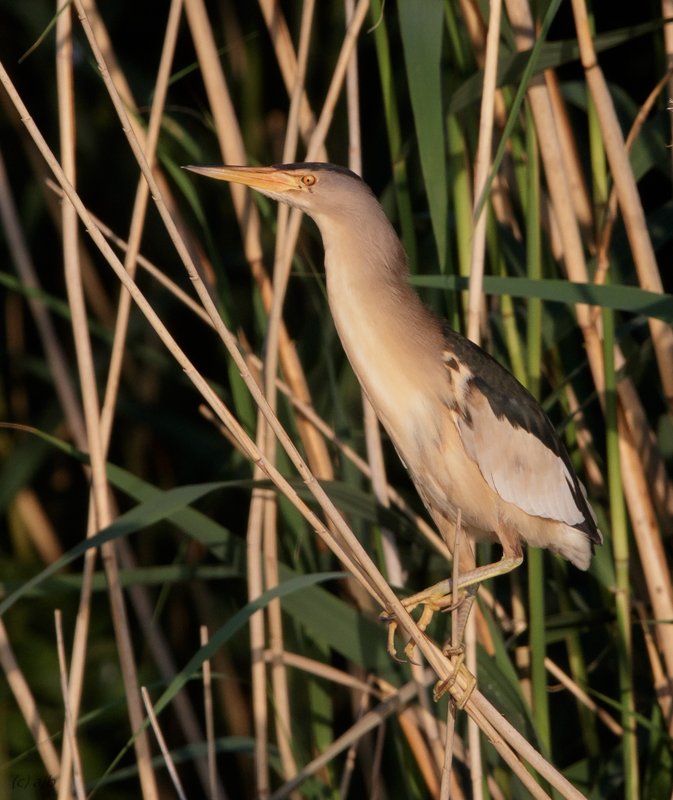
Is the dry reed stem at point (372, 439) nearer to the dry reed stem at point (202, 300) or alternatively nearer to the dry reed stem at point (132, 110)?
the dry reed stem at point (132, 110)

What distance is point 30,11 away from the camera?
1.85 m

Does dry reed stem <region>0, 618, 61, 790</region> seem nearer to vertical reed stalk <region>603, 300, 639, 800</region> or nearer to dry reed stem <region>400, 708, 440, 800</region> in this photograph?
dry reed stem <region>400, 708, 440, 800</region>

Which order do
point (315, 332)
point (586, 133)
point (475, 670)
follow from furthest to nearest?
point (586, 133) → point (315, 332) → point (475, 670)

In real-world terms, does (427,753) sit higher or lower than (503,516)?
lower

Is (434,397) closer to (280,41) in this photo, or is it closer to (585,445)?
(585,445)

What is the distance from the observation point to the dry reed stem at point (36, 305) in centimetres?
158

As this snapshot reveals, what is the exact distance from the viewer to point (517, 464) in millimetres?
1291

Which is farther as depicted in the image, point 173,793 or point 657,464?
point 173,793

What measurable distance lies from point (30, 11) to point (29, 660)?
144cm

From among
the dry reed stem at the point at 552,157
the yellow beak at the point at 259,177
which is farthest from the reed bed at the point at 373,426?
the yellow beak at the point at 259,177

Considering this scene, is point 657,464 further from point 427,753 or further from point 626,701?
point 427,753

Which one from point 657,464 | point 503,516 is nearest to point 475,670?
point 503,516

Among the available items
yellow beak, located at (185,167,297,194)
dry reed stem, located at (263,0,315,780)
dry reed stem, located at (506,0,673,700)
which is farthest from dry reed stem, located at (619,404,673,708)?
yellow beak, located at (185,167,297,194)

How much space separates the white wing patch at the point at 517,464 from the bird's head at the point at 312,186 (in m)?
0.33
